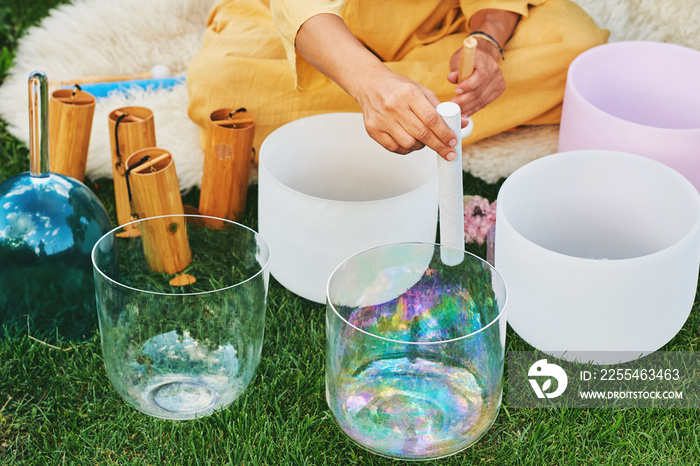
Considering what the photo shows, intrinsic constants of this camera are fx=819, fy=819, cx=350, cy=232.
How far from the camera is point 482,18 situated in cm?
157

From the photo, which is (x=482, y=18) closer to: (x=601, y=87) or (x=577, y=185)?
(x=601, y=87)

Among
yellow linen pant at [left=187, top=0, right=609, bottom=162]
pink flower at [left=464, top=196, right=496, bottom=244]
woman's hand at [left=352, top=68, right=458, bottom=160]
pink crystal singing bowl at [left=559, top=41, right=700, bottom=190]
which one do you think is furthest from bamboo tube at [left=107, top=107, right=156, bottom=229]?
pink crystal singing bowl at [left=559, top=41, right=700, bottom=190]

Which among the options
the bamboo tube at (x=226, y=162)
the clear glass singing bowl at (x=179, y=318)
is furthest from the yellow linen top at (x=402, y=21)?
the clear glass singing bowl at (x=179, y=318)

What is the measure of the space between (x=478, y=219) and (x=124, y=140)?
63 centimetres

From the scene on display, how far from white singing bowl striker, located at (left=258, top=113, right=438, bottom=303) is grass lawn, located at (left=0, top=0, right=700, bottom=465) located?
0.14 m

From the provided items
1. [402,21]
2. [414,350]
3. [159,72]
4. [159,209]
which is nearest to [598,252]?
[414,350]

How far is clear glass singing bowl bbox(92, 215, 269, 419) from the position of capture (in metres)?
1.00

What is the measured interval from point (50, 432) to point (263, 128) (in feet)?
2.40

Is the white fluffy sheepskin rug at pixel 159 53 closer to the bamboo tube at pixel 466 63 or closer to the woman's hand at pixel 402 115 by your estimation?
the bamboo tube at pixel 466 63

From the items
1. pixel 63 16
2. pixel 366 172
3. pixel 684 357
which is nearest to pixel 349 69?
pixel 366 172

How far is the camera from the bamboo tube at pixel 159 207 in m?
1.19

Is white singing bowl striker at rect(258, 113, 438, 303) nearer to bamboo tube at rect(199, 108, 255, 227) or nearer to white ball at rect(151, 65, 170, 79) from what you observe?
bamboo tube at rect(199, 108, 255, 227)

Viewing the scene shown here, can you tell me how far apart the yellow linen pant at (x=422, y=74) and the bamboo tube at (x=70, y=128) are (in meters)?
0.22

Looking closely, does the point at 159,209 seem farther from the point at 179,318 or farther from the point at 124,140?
the point at 179,318
